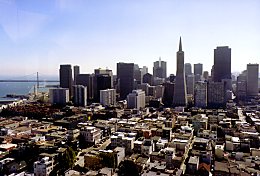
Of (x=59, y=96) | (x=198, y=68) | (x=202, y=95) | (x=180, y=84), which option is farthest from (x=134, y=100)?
(x=198, y=68)

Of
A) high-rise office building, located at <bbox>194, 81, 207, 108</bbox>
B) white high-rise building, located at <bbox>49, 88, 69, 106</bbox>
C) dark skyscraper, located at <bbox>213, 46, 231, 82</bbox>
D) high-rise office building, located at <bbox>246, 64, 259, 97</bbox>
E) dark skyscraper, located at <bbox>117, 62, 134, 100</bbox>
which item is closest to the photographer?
high-rise office building, located at <bbox>194, 81, 207, 108</bbox>

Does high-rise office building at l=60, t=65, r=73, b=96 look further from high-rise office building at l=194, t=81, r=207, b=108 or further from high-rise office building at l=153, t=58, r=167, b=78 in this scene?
high-rise office building at l=153, t=58, r=167, b=78

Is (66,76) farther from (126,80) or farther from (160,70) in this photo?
(160,70)

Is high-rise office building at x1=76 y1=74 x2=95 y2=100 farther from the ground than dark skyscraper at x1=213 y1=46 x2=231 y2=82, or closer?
closer

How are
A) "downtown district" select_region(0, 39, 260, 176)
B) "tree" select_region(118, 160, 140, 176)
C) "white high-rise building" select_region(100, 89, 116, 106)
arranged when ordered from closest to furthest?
1. "tree" select_region(118, 160, 140, 176)
2. "downtown district" select_region(0, 39, 260, 176)
3. "white high-rise building" select_region(100, 89, 116, 106)

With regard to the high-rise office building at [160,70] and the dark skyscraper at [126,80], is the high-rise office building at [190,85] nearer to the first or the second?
the dark skyscraper at [126,80]

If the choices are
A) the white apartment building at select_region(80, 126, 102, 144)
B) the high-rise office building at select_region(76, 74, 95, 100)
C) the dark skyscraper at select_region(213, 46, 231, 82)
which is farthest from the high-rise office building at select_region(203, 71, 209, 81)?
the white apartment building at select_region(80, 126, 102, 144)
